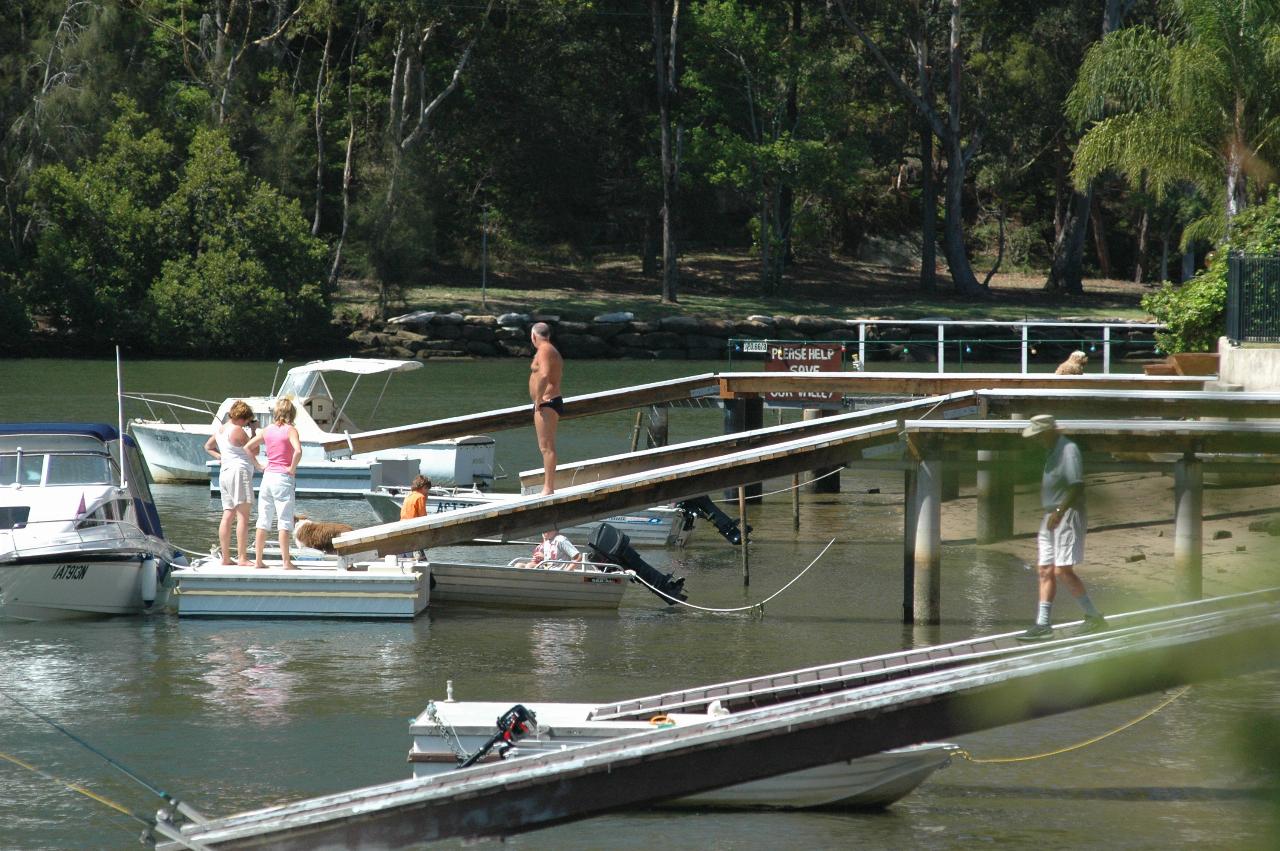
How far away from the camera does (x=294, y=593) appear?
54.7ft

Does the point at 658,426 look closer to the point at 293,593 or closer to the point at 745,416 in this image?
the point at 745,416

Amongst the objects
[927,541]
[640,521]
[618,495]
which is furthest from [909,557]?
[640,521]

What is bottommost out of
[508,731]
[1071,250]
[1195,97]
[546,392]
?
[508,731]

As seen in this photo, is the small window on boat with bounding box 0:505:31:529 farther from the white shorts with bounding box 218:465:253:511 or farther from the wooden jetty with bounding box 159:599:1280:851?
the wooden jetty with bounding box 159:599:1280:851

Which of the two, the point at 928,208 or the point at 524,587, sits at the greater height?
the point at 928,208

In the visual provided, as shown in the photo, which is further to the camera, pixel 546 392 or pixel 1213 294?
pixel 1213 294

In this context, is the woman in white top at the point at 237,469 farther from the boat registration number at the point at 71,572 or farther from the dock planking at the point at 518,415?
the dock planking at the point at 518,415

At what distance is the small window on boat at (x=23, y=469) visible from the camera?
1725cm

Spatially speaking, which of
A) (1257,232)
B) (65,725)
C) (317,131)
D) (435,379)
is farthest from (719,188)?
(65,725)

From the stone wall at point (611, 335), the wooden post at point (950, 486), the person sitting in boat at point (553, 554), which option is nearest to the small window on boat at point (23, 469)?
the person sitting in boat at point (553, 554)

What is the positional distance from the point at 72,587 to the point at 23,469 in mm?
1716

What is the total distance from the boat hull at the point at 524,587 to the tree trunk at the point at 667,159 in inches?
2165

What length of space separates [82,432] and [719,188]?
Result: 62.0 meters

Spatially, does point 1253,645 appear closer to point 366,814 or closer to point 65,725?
point 366,814
